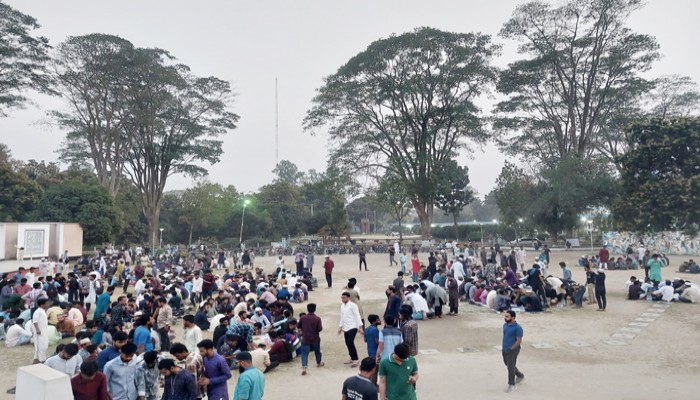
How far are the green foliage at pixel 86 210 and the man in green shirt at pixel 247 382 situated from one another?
30.5 metres

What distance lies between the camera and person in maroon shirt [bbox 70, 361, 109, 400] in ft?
15.3

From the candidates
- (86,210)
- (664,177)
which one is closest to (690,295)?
(664,177)

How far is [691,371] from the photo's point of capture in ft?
25.7

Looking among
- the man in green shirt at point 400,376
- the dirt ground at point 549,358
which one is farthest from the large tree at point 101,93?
the man in green shirt at point 400,376

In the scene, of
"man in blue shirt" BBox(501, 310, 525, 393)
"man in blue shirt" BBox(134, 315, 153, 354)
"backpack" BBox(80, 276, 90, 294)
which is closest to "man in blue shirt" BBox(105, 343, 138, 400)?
"man in blue shirt" BBox(134, 315, 153, 354)

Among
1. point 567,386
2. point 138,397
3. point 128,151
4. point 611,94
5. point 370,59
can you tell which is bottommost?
point 567,386

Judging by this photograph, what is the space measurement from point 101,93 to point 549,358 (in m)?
34.3

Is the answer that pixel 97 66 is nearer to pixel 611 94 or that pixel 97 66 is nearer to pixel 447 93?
pixel 447 93

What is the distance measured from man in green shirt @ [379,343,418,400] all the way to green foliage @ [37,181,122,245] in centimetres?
3119

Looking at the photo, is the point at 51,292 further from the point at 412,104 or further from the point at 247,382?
the point at 412,104

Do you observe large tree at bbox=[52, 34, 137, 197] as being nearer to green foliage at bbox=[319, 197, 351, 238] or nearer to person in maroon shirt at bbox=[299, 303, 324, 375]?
green foliage at bbox=[319, 197, 351, 238]

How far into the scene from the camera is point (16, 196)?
33906 mm

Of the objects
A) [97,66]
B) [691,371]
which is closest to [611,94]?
[691,371]

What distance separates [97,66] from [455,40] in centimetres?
2540
